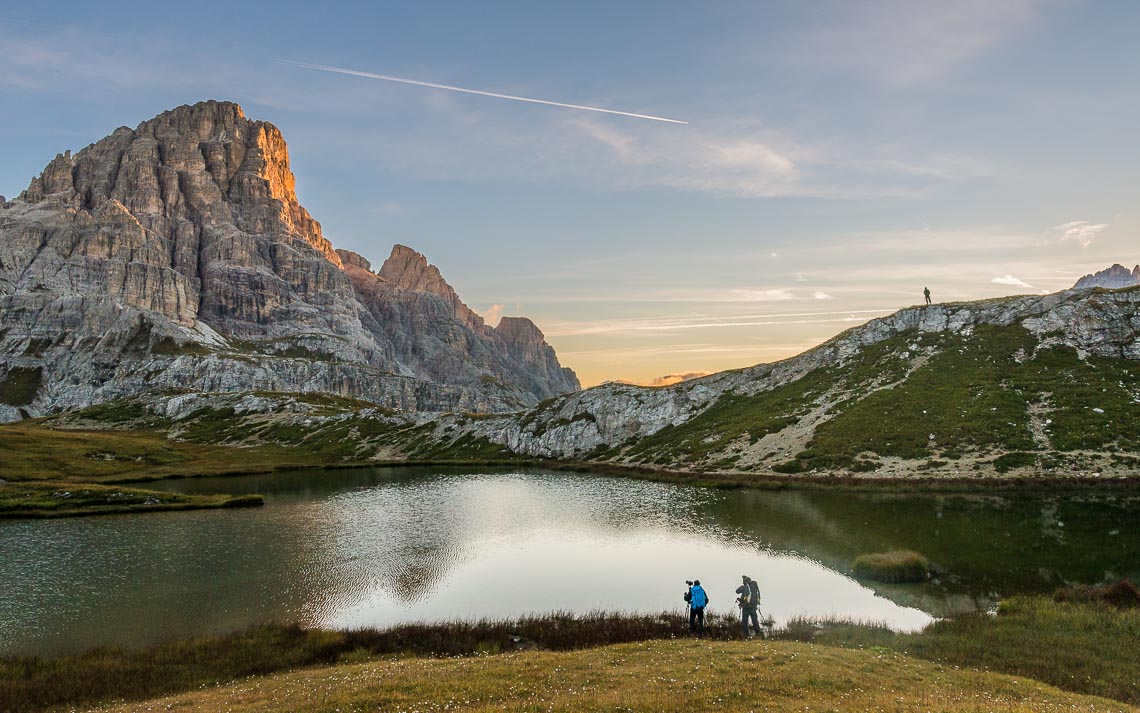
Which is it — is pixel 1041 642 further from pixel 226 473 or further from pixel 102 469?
pixel 102 469

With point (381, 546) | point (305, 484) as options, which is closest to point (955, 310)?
point (381, 546)

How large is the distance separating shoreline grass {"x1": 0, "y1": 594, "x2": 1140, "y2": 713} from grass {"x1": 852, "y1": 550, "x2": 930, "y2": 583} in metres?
7.07

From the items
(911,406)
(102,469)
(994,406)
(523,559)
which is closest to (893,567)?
(523,559)

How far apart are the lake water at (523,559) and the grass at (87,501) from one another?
211 inches

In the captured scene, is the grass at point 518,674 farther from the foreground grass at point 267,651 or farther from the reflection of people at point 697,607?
the reflection of people at point 697,607

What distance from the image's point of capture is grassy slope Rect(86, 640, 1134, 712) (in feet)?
54.5

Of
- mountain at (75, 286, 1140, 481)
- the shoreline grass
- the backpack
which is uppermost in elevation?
mountain at (75, 286, 1140, 481)

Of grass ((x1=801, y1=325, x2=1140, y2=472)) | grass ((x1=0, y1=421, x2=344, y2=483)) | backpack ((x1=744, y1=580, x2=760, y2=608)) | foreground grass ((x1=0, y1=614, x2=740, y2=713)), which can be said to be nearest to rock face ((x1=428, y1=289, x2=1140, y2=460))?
grass ((x1=801, y1=325, x2=1140, y2=472))

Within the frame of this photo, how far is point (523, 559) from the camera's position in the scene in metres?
48.2

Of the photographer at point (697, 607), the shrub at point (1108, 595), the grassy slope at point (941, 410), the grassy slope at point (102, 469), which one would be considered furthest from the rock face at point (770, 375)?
the photographer at point (697, 607)

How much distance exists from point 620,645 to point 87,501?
8637cm

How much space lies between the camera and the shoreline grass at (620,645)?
2236 centimetres

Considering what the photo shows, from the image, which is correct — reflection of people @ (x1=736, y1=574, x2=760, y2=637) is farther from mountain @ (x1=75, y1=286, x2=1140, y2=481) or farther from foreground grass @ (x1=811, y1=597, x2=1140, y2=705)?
mountain @ (x1=75, y1=286, x2=1140, y2=481)

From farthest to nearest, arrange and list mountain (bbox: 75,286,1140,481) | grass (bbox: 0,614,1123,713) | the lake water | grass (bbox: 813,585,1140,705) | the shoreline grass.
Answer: mountain (bbox: 75,286,1140,481) → the lake water → the shoreline grass → grass (bbox: 813,585,1140,705) → grass (bbox: 0,614,1123,713)
